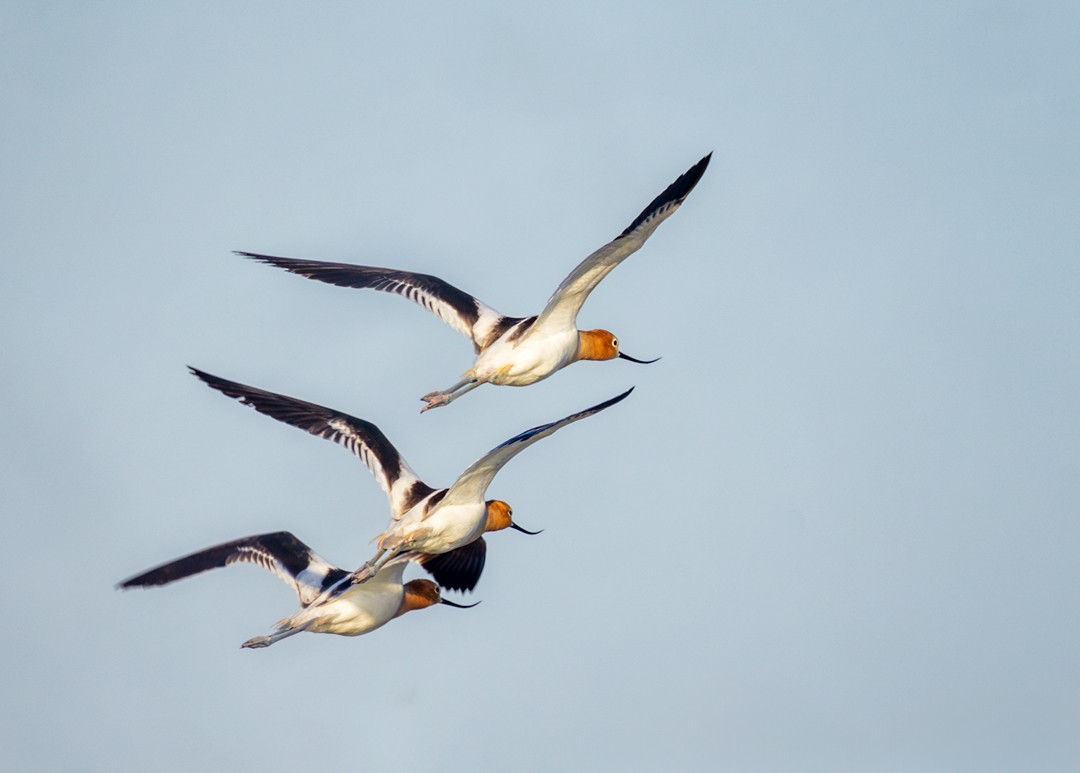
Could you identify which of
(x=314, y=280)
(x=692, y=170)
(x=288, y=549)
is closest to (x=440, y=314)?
(x=314, y=280)

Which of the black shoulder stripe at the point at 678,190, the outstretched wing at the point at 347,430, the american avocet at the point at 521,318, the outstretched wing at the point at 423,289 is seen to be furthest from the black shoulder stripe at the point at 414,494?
the black shoulder stripe at the point at 678,190

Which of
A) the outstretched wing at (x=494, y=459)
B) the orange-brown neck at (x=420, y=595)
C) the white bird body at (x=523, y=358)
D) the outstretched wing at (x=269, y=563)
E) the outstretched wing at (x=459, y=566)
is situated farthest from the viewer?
the orange-brown neck at (x=420, y=595)

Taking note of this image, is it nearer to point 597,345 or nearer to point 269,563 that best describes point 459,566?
point 269,563

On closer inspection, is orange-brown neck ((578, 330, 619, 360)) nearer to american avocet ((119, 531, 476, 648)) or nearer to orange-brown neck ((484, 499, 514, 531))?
orange-brown neck ((484, 499, 514, 531))

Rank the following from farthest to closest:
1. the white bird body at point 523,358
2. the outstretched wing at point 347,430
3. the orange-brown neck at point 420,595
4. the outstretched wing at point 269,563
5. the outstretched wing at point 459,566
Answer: the orange-brown neck at point 420,595 < the outstretched wing at point 459,566 < the outstretched wing at point 269,563 < the outstretched wing at point 347,430 < the white bird body at point 523,358

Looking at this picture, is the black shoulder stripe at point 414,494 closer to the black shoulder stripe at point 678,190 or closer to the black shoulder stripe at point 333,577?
the black shoulder stripe at point 333,577

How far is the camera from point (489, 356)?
24.9m

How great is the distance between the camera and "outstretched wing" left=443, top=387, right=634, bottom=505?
70.5 feet

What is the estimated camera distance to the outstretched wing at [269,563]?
25766 millimetres

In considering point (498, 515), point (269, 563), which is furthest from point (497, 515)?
point (269, 563)

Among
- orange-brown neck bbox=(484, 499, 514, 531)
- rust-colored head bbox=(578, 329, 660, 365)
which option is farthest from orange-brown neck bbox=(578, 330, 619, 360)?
orange-brown neck bbox=(484, 499, 514, 531)

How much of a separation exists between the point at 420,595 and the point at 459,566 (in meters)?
1.03

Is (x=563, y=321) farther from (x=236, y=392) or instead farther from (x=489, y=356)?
(x=236, y=392)

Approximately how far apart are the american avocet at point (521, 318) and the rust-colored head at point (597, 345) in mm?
14
